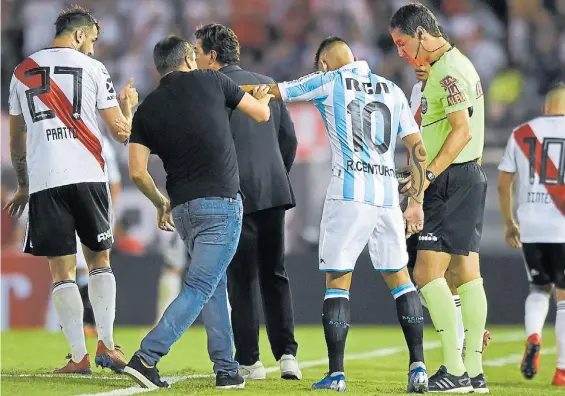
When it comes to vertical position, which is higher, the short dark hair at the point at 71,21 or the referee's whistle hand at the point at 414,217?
the short dark hair at the point at 71,21

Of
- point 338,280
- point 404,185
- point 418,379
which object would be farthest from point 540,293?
point 338,280

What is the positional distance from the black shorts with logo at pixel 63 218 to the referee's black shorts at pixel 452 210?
7.69 feet

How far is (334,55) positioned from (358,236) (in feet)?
4.06

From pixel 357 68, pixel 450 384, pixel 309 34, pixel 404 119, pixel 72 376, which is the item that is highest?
pixel 309 34

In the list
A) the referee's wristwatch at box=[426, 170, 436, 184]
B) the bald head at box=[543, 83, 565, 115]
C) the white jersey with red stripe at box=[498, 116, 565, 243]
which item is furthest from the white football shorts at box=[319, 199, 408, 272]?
the bald head at box=[543, 83, 565, 115]

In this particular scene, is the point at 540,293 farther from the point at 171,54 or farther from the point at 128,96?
the point at 171,54

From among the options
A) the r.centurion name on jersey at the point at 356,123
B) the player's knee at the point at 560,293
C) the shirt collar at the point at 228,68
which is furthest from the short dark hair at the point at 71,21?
the player's knee at the point at 560,293

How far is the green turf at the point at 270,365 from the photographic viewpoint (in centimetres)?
717

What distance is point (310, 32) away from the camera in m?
19.4

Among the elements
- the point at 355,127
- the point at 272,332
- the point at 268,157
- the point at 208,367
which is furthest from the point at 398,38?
the point at 208,367

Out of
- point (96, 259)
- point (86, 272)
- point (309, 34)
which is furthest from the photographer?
point (309, 34)

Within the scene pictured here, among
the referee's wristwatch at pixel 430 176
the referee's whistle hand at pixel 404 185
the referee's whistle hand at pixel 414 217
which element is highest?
the referee's wristwatch at pixel 430 176

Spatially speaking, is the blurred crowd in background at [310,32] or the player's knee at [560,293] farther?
the blurred crowd in background at [310,32]

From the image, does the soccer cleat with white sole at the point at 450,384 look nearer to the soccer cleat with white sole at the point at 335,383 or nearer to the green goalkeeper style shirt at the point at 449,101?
the soccer cleat with white sole at the point at 335,383
